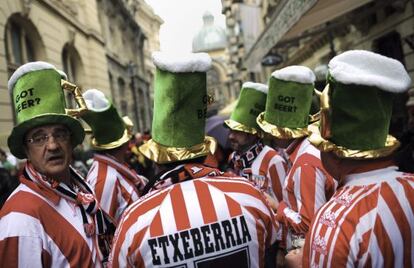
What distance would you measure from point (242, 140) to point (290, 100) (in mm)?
972

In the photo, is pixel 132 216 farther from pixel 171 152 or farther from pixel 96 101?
pixel 96 101

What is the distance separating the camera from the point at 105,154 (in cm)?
418

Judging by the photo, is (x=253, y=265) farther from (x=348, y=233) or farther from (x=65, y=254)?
(x=65, y=254)

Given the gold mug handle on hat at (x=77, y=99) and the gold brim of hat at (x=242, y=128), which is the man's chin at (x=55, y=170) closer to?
the gold mug handle on hat at (x=77, y=99)

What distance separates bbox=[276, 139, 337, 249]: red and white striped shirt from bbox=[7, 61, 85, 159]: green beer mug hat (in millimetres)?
1492

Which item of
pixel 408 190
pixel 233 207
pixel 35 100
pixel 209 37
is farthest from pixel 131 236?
pixel 209 37

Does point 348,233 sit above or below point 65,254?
above

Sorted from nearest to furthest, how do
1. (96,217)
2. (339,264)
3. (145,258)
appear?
(339,264), (145,258), (96,217)

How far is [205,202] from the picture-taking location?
6.50 feet

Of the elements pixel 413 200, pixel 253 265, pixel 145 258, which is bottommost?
pixel 253 265

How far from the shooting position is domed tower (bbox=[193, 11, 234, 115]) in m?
79.8

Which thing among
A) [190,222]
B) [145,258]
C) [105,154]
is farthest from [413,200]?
[105,154]

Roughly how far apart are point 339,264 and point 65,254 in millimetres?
1333

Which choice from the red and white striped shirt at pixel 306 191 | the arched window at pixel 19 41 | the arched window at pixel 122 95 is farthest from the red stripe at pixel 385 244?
the arched window at pixel 122 95
